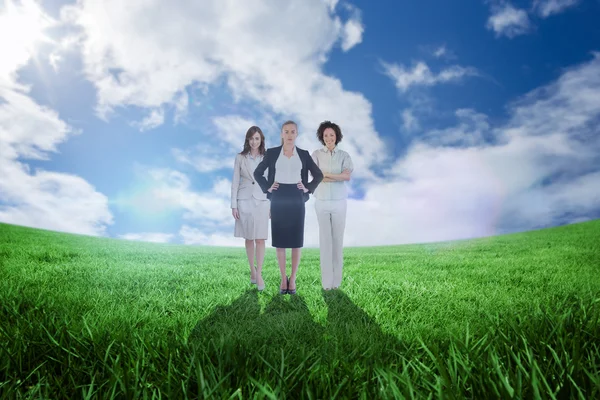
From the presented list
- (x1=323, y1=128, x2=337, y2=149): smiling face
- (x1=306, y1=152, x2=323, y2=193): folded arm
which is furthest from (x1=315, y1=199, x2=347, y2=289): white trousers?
(x1=323, y1=128, x2=337, y2=149): smiling face

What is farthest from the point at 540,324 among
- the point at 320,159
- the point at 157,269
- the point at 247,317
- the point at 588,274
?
the point at 157,269

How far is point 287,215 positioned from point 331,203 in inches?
30.5

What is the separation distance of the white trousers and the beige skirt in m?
1.21

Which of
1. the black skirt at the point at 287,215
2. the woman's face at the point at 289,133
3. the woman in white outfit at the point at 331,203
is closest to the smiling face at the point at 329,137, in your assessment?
the woman in white outfit at the point at 331,203

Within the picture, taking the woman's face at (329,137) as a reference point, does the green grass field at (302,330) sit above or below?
below

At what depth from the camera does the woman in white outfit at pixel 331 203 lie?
666cm

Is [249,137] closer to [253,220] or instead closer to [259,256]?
[253,220]

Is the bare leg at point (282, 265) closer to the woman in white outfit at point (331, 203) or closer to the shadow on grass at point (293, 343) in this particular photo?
the shadow on grass at point (293, 343)

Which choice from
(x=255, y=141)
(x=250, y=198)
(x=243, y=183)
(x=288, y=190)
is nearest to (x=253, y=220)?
(x=250, y=198)

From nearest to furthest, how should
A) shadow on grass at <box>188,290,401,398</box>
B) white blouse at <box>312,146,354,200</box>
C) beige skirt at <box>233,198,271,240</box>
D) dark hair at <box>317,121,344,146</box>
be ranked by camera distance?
shadow on grass at <box>188,290,401,398</box>
white blouse at <box>312,146,354,200</box>
dark hair at <box>317,121,344,146</box>
beige skirt at <box>233,198,271,240</box>

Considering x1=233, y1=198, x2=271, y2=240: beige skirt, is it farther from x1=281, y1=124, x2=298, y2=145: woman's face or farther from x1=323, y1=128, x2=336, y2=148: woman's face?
x1=323, y1=128, x2=336, y2=148: woman's face

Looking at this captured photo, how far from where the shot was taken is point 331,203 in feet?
22.0

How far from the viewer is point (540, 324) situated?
2.95 metres

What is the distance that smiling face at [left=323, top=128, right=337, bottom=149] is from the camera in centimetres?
680
